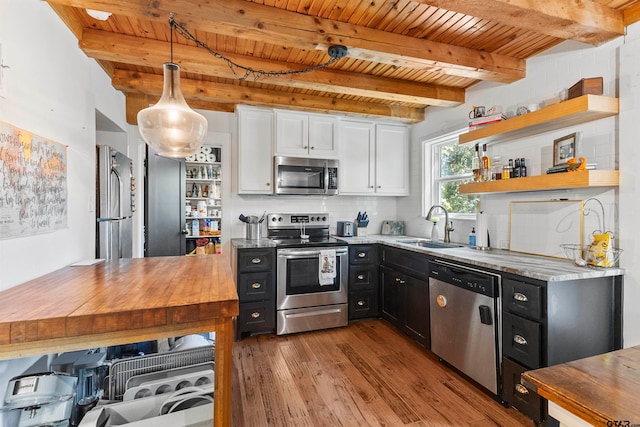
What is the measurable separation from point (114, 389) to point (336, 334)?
2.11 meters

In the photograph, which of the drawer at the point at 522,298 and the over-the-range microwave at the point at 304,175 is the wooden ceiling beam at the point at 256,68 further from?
the drawer at the point at 522,298

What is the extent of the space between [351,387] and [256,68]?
267 cm

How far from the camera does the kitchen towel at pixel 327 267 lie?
128 inches

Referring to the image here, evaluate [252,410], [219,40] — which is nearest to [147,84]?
[219,40]

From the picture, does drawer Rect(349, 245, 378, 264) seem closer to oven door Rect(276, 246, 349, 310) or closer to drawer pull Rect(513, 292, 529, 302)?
oven door Rect(276, 246, 349, 310)

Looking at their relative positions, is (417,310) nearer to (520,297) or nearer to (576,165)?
(520,297)

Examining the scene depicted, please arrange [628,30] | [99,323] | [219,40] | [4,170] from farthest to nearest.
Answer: [219,40] → [628,30] → [4,170] → [99,323]

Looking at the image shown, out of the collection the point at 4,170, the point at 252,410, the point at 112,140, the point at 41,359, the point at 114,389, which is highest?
the point at 112,140

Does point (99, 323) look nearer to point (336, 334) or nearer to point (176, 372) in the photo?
point (176, 372)

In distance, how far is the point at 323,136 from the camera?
12.1 feet

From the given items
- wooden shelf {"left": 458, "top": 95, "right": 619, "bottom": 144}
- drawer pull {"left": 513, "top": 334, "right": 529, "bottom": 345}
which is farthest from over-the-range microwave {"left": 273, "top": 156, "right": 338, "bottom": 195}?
drawer pull {"left": 513, "top": 334, "right": 529, "bottom": 345}

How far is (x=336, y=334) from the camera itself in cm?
321

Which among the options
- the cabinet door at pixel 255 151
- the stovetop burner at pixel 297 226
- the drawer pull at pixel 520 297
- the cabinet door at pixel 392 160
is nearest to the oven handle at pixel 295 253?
the stovetop burner at pixel 297 226

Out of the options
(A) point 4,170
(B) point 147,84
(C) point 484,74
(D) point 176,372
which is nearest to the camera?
(A) point 4,170
